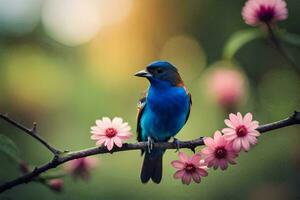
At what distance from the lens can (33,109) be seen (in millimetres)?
6156

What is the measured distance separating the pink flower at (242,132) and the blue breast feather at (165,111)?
3.79ft

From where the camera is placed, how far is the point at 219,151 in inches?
90.4

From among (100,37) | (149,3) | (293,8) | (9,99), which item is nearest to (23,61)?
(9,99)

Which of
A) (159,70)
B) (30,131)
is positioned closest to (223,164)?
(30,131)

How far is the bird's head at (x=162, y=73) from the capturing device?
328 cm

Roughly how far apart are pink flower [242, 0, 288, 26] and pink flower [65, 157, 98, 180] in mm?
983

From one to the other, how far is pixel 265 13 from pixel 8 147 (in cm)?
123

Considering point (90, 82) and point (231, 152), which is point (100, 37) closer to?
point (90, 82)

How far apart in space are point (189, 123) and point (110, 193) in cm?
108

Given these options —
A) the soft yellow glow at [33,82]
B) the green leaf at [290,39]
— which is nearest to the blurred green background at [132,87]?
the soft yellow glow at [33,82]

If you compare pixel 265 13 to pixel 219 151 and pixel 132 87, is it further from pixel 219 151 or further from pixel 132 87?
pixel 132 87

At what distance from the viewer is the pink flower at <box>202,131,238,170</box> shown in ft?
7.53

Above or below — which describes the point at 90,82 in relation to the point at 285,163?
above

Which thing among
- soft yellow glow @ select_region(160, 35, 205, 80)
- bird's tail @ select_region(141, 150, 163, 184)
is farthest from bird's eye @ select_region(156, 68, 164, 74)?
soft yellow glow @ select_region(160, 35, 205, 80)
